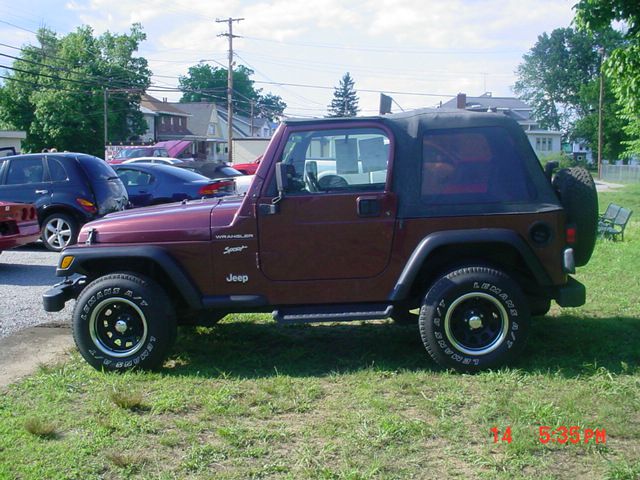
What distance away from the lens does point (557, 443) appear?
4.23 m

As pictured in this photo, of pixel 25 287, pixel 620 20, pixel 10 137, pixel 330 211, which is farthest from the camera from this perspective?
pixel 10 137

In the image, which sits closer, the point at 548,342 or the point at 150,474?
the point at 150,474

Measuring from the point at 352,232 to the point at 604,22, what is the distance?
615 cm

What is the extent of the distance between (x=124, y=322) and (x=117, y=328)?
0.24 feet

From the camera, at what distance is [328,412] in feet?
15.8

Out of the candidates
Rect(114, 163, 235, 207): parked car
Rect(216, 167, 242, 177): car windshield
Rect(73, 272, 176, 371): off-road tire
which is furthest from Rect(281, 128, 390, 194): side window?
Rect(216, 167, 242, 177): car windshield

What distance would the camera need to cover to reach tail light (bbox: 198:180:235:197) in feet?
44.8

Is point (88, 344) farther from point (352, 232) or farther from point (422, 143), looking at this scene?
point (422, 143)

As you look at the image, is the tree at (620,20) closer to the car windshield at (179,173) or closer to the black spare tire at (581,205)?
the black spare tire at (581,205)

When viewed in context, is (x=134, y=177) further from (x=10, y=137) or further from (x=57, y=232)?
(x=10, y=137)

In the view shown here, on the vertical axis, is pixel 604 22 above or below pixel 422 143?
above

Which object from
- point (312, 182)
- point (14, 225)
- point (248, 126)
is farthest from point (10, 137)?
point (248, 126)

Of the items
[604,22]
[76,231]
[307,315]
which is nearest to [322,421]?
[307,315]
